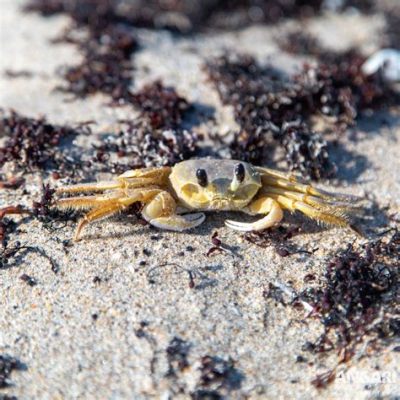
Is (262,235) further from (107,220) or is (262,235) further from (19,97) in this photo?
(19,97)

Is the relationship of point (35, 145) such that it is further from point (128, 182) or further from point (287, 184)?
point (287, 184)

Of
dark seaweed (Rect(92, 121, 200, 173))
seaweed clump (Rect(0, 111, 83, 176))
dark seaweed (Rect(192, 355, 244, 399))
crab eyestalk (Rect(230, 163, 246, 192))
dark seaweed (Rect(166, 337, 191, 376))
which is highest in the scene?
seaweed clump (Rect(0, 111, 83, 176))

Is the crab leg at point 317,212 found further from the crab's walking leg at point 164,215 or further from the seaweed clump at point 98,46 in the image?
the seaweed clump at point 98,46

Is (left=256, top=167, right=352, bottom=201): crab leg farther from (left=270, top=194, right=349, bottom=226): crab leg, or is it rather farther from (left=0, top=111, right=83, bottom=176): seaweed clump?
(left=0, top=111, right=83, bottom=176): seaweed clump

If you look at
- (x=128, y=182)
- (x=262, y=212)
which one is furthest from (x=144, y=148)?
(x=262, y=212)

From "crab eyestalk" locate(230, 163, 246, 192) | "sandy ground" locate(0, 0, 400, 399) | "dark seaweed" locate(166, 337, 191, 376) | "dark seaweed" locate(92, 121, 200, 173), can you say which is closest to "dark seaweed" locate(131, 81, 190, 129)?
"dark seaweed" locate(92, 121, 200, 173)

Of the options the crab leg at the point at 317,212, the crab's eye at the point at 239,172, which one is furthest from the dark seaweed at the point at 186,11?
the crab leg at the point at 317,212

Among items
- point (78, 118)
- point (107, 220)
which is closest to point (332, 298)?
point (107, 220)
